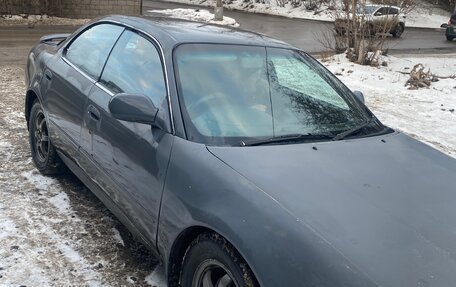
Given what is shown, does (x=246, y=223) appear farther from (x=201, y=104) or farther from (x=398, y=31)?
(x=398, y=31)

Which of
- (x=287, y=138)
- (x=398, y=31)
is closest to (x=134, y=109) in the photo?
(x=287, y=138)

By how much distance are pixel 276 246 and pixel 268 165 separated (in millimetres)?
549

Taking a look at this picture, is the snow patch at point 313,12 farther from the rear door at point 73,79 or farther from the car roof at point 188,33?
the car roof at point 188,33

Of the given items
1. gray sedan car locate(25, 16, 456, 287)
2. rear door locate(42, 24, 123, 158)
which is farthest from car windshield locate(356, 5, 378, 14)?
rear door locate(42, 24, 123, 158)

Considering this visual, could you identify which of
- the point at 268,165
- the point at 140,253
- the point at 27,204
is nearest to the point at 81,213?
the point at 27,204

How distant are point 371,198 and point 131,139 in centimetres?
147

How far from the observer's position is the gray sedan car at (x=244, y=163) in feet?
7.09

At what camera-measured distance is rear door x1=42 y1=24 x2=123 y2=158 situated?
3836 mm

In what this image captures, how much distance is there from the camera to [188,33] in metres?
3.50

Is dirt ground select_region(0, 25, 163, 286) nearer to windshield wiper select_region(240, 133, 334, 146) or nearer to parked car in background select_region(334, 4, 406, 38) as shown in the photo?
windshield wiper select_region(240, 133, 334, 146)

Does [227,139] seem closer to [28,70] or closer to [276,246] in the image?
[276,246]

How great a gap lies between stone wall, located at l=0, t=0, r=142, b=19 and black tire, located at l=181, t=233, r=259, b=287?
62.1 feet

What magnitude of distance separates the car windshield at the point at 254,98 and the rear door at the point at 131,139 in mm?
189

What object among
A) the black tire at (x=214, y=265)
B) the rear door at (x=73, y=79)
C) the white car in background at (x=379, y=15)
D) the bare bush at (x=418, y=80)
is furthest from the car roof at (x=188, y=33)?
the white car in background at (x=379, y=15)
